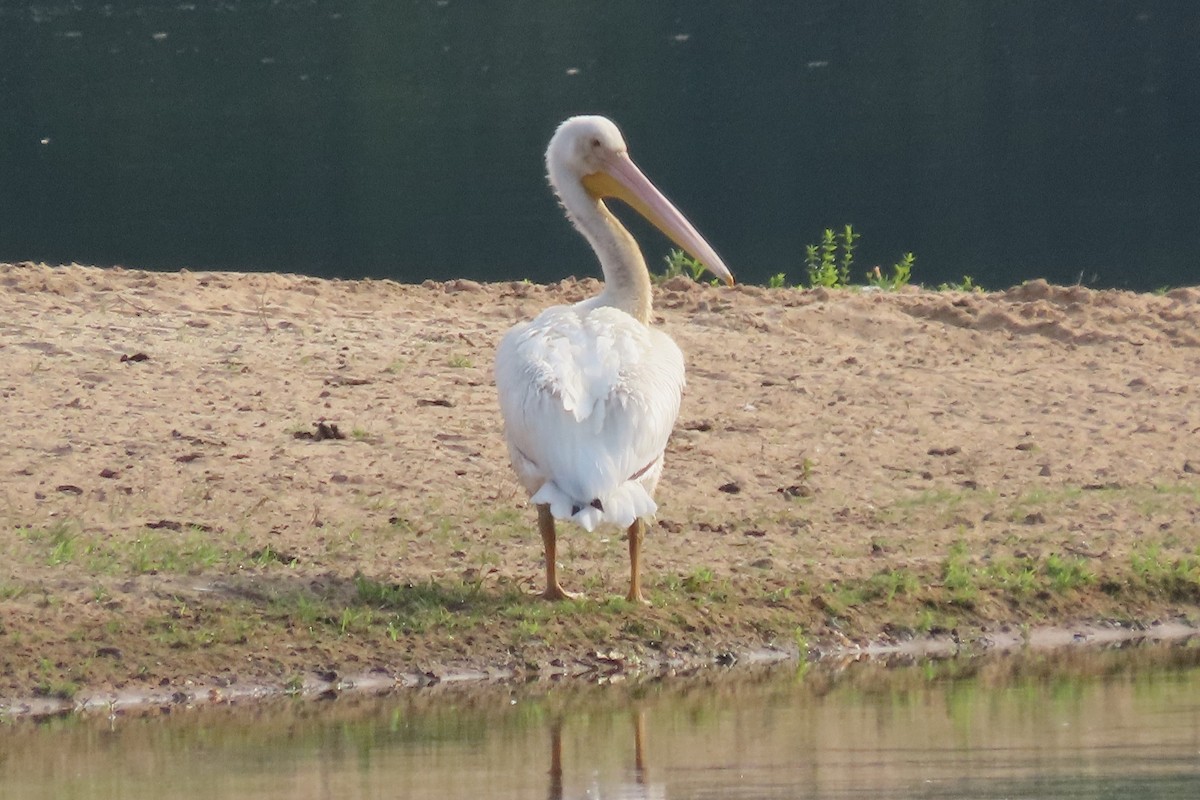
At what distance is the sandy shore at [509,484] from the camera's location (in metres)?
6.34

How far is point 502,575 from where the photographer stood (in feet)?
22.3

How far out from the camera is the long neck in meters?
7.29

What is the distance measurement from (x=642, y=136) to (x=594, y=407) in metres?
14.1

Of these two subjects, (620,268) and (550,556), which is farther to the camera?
(620,268)

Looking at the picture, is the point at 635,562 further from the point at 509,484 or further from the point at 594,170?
the point at 594,170

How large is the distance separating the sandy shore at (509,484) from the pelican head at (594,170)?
943 mm

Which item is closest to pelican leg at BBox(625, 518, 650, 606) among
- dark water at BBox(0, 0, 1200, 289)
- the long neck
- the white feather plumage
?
the white feather plumage

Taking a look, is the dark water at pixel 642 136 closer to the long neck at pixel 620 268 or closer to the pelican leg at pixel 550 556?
the long neck at pixel 620 268

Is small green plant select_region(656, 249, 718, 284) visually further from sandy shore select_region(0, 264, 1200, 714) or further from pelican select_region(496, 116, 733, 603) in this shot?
pelican select_region(496, 116, 733, 603)

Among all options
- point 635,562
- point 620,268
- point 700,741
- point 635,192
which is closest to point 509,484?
point 620,268

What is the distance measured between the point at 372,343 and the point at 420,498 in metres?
2.18

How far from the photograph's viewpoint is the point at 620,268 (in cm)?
737

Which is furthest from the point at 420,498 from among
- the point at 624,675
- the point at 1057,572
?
the point at 1057,572

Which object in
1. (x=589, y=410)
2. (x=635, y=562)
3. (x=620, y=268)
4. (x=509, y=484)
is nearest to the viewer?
(x=589, y=410)
